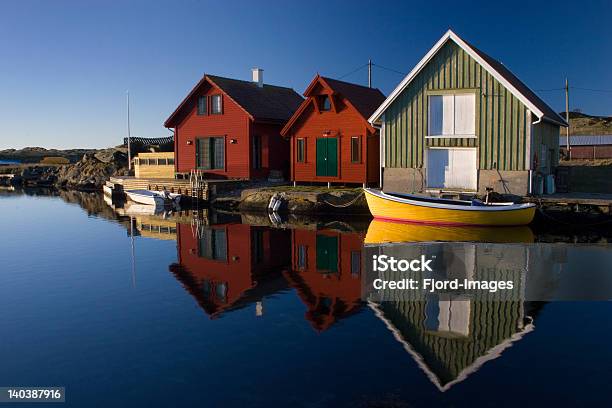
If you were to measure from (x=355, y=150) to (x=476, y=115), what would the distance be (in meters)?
7.80

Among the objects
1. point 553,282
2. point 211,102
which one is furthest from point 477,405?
point 211,102

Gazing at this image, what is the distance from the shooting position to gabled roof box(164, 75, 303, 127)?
1448 inches

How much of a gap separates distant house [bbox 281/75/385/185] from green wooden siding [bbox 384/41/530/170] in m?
3.49

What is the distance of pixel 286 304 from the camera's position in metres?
11.8

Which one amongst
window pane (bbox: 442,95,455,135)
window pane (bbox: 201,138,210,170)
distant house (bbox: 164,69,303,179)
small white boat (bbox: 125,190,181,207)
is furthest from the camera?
window pane (bbox: 201,138,210,170)

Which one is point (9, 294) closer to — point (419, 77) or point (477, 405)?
point (477, 405)

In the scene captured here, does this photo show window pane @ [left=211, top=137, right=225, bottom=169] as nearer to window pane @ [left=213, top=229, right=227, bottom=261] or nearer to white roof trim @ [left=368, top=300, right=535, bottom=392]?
window pane @ [left=213, top=229, right=227, bottom=261]

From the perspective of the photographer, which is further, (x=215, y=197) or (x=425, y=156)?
(x=215, y=197)

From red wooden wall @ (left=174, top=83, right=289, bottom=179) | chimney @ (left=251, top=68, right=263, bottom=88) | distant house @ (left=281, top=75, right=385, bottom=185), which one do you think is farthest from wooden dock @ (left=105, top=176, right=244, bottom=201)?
chimney @ (left=251, top=68, right=263, bottom=88)

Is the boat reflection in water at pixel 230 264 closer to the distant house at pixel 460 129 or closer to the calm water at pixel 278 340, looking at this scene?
the calm water at pixel 278 340

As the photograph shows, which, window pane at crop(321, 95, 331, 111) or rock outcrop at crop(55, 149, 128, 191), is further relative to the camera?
rock outcrop at crop(55, 149, 128, 191)

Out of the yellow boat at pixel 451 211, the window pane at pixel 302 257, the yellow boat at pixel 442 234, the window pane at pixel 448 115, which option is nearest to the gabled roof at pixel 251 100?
the window pane at pixel 448 115

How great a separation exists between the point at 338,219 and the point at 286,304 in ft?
50.6

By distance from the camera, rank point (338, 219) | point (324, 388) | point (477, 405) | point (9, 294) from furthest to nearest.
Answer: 1. point (338, 219)
2. point (9, 294)
3. point (324, 388)
4. point (477, 405)
